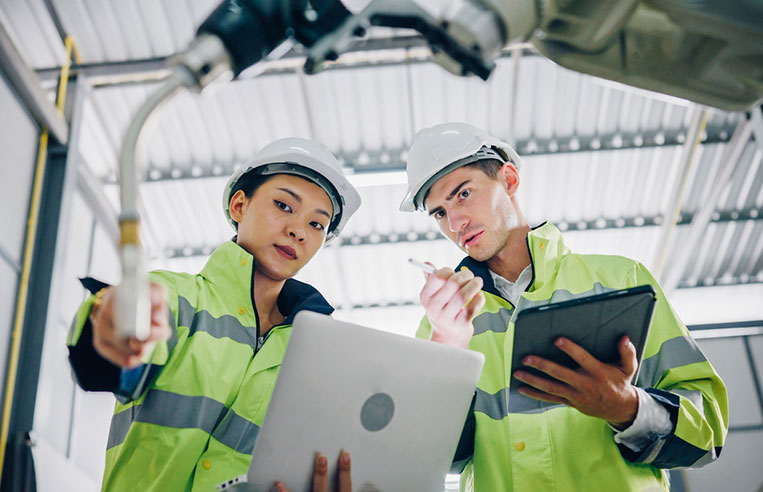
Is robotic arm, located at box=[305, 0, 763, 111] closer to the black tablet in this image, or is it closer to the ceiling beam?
the black tablet

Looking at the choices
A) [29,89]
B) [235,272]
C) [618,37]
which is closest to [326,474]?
[235,272]

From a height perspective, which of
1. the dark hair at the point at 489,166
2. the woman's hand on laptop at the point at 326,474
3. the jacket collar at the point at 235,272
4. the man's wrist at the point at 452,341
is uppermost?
the dark hair at the point at 489,166

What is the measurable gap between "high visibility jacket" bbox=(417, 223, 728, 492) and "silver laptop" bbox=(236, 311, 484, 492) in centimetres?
20

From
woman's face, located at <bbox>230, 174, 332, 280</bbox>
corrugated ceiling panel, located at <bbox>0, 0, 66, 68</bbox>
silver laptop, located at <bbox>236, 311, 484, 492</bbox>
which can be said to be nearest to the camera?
silver laptop, located at <bbox>236, 311, 484, 492</bbox>

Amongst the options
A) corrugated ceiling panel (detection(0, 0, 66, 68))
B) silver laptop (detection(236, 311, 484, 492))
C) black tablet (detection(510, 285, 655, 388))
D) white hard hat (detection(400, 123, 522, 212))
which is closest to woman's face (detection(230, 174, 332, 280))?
white hard hat (detection(400, 123, 522, 212))

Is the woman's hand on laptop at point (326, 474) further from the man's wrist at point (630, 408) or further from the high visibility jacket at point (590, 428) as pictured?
the man's wrist at point (630, 408)

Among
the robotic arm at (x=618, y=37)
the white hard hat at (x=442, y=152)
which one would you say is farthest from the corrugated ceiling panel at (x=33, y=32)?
the robotic arm at (x=618, y=37)

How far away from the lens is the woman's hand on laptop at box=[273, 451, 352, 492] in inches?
64.9

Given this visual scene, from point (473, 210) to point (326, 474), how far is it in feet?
4.30

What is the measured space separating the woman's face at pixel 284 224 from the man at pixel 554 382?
1.60 ft

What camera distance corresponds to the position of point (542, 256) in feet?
7.87

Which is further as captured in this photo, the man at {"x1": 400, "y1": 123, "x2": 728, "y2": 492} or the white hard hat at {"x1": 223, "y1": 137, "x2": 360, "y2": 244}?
the white hard hat at {"x1": 223, "y1": 137, "x2": 360, "y2": 244}

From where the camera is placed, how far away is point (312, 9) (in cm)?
97

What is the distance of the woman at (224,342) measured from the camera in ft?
6.27
